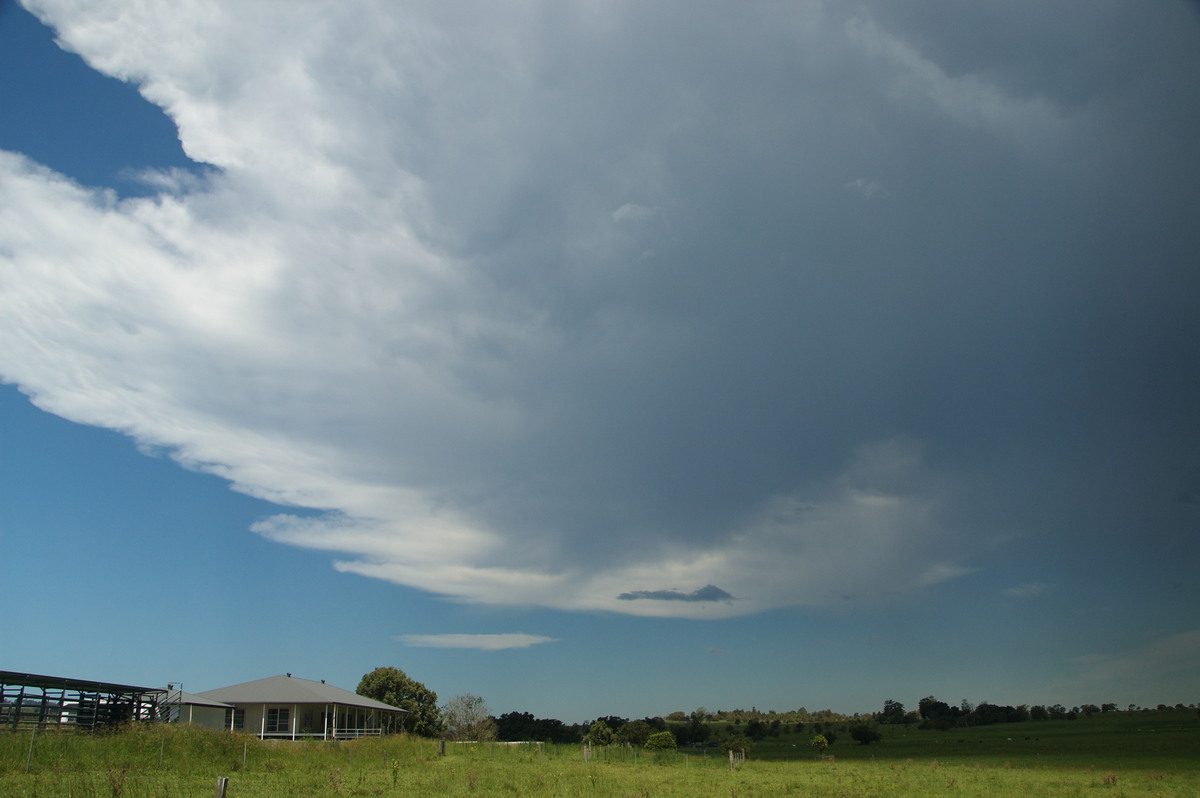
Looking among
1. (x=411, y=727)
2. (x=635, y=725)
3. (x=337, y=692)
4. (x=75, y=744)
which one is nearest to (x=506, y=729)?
(x=635, y=725)

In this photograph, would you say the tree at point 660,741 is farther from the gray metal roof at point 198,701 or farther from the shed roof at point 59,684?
the shed roof at point 59,684

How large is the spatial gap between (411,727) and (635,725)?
1277 inches

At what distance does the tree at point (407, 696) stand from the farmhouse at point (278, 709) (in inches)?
767

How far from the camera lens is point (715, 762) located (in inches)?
2064

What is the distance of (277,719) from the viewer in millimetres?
49250

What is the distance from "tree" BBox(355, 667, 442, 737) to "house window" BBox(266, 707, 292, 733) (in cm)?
2490

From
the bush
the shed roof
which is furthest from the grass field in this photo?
the bush

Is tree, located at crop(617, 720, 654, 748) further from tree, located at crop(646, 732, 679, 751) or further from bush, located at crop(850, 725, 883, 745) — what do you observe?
bush, located at crop(850, 725, 883, 745)

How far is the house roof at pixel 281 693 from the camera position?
47.8 metres

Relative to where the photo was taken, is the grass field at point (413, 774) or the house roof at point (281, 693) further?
the house roof at point (281, 693)

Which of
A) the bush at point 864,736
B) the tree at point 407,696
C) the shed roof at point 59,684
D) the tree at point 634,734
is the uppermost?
the shed roof at point 59,684

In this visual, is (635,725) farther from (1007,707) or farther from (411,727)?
(1007,707)

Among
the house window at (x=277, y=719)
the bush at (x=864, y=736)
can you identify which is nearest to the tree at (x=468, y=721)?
the house window at (x=277, y=719)

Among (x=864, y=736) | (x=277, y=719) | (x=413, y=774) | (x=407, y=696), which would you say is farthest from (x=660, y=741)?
(x=864, y=736)
